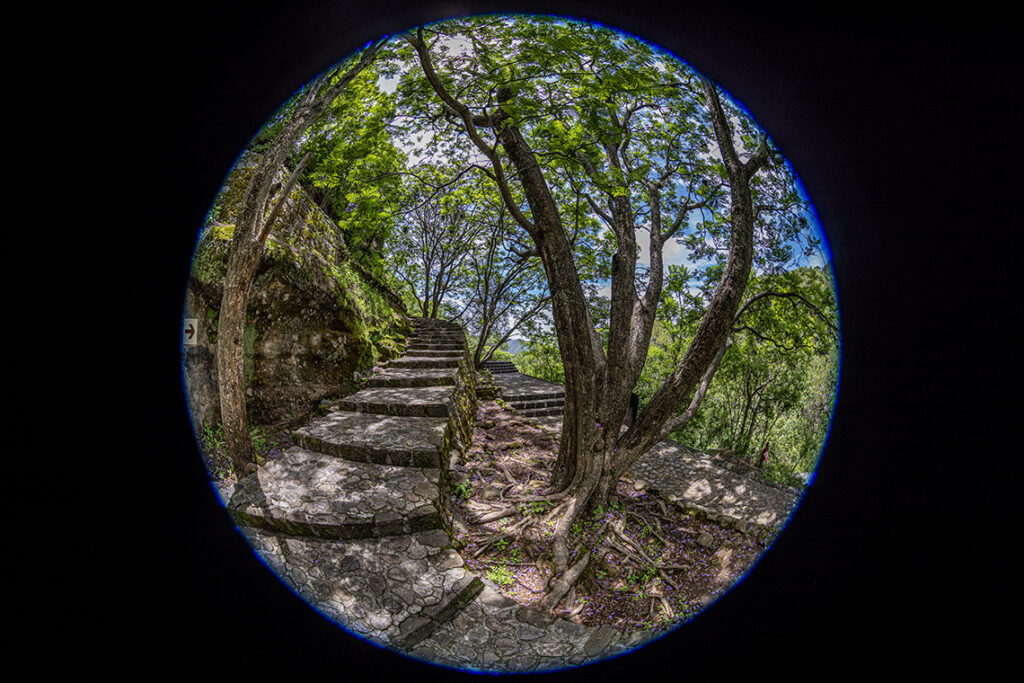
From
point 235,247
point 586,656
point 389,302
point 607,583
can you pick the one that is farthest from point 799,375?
point 389,302

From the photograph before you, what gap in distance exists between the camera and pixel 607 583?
2.33 meters

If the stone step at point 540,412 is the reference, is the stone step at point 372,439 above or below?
above

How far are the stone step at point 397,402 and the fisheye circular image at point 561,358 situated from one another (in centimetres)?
5

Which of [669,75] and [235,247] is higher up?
[669,75]

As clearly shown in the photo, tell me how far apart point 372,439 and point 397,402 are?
1.25 meters

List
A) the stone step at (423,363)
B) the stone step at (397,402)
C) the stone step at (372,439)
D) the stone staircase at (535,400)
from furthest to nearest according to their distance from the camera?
the stone staircase at (535,400) → the stone step at (423,363) → the stone step at (397,402) → the stone step at (372,439)

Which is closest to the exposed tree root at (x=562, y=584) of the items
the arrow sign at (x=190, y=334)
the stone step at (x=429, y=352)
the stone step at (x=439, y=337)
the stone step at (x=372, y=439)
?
the stone step at (x=372, y=439)

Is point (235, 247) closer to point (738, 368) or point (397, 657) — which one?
point (397, 657)

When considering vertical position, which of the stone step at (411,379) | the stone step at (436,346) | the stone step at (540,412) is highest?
the stone step at (436,346)

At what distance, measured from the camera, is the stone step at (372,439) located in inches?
86.4

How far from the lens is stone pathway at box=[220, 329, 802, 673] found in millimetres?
1124

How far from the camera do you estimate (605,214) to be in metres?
3.47

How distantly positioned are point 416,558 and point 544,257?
2.25m

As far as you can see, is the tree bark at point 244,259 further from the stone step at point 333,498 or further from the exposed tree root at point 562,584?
the exposed tree root at point 562,584
